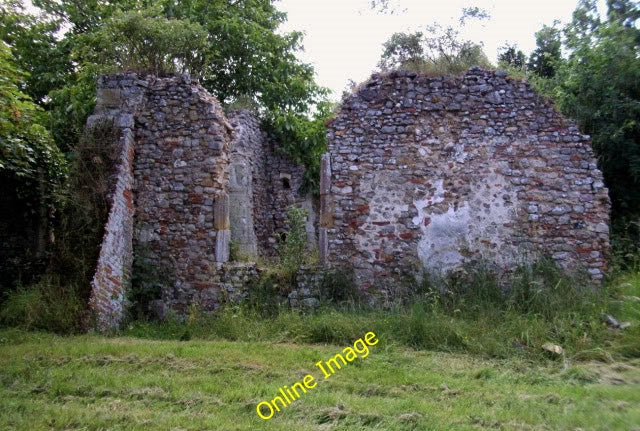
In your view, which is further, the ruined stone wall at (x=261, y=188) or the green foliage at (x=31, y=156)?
the ruined stone wall at (x=261, y=188)

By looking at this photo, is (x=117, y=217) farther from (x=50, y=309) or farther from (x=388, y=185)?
(x=388, y=185)

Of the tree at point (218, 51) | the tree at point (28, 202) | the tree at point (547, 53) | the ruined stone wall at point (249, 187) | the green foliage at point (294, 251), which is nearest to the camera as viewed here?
the green foliage at point (294, 251)

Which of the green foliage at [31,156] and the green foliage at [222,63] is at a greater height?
the green foliage at [222,63]

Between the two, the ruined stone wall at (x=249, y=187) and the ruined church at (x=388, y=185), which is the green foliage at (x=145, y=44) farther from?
the ruined stone wall at (x=249, y=187)

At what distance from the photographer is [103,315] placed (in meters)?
8.31

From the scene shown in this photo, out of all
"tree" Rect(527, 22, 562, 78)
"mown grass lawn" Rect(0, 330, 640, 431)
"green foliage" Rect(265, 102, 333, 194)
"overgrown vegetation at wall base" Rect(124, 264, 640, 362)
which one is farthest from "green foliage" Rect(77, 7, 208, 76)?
"tree" Rect(527, 22, 562, 78)

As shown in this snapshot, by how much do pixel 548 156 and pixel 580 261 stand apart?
175 centimetres

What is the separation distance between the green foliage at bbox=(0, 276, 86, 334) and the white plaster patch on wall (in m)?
5.29

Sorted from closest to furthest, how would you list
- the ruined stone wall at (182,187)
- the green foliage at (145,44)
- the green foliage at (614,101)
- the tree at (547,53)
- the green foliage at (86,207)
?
the green foliage at (86,207)
the ruined stone wall at (182,187)
the green foliage at (614,101)
the green foliage at (145,44)
the tree at (547,53)

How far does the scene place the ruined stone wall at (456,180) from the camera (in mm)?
8930

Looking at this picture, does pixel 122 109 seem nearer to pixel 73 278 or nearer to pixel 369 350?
pixel 73 278

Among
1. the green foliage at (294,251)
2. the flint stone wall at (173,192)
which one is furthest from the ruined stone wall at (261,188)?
the green foliage at (294,251)

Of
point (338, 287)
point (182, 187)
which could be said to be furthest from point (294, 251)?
point (182, 187)

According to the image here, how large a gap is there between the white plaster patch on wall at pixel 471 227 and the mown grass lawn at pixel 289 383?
229cm
